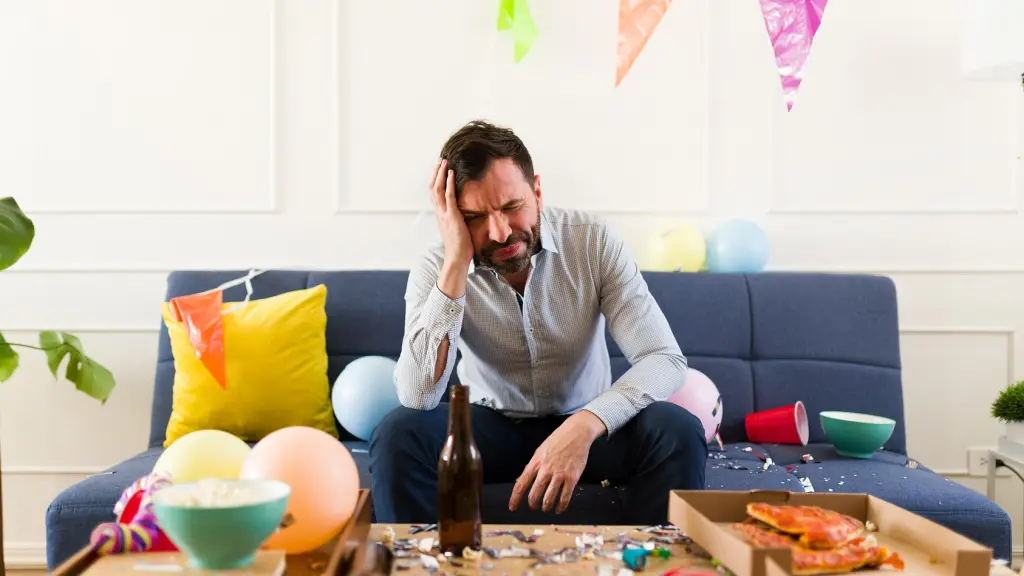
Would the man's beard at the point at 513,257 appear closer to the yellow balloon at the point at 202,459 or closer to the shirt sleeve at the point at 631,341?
the shirt sleeve at the point at 631,341

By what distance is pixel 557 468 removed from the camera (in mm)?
1590

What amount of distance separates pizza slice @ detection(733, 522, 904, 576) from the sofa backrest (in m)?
1.31

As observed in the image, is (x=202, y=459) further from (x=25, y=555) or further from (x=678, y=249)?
(x=25, y=555)

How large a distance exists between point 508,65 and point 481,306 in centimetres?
109

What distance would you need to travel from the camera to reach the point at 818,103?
2.82 meters

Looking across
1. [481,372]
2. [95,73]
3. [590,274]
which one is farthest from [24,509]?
[590,274]

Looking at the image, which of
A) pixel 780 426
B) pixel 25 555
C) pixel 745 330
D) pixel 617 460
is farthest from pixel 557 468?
pixel 25 555

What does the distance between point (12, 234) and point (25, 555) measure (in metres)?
1.27

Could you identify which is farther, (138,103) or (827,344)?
(138,103)

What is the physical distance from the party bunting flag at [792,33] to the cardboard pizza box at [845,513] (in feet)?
5.65

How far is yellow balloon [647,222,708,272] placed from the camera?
2668 millimetres

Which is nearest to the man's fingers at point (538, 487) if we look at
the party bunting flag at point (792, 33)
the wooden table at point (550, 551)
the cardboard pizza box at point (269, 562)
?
the wooden table at point (550, 551)

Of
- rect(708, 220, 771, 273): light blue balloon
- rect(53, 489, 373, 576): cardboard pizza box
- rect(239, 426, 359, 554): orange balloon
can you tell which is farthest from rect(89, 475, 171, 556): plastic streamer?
rect(708, 220, 771, 273): light blue balloon

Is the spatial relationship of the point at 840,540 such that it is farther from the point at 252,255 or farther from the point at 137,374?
the point at 137,374
